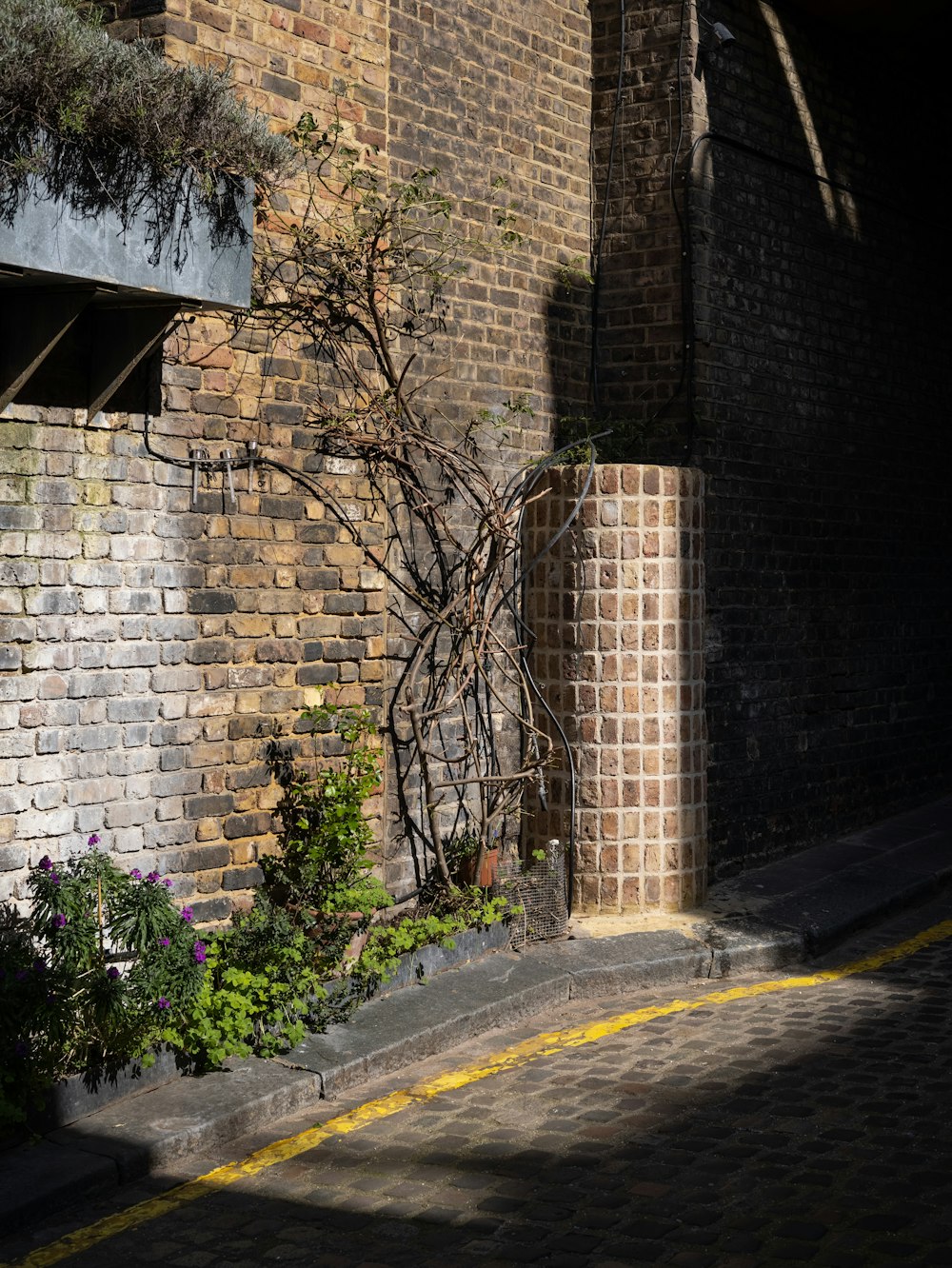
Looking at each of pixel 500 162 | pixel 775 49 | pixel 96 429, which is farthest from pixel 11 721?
pixel 775 49

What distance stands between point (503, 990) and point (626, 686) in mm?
1907

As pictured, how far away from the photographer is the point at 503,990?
678 centimetres

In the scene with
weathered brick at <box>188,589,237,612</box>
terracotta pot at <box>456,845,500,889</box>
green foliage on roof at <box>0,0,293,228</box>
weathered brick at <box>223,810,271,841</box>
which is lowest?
terracotta pot at <box>456,845,500,889</box>

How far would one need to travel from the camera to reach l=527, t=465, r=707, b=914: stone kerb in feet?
26.3

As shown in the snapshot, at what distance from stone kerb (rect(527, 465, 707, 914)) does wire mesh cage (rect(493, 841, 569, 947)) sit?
0.45 metres

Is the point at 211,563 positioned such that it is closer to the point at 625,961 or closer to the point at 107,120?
the point at 107,120

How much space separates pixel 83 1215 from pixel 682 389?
5.76 m

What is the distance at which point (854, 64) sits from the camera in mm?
10562

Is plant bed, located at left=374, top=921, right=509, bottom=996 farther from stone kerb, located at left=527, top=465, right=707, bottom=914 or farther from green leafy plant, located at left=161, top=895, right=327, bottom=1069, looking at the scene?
Answer: stone kerb, located at left=527, top=465, right=707, bottom=914

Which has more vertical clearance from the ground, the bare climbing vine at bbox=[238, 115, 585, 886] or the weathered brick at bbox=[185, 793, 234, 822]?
the bare climbing vine at bbox=[238, 115, 585, 886]

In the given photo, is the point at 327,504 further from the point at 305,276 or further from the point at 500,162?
the point at 500,162

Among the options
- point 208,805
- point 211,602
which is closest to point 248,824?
point 208,805

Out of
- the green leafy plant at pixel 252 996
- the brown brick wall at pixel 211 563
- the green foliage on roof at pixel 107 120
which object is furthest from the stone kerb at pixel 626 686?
the green foliage on roof at pixel 107 120

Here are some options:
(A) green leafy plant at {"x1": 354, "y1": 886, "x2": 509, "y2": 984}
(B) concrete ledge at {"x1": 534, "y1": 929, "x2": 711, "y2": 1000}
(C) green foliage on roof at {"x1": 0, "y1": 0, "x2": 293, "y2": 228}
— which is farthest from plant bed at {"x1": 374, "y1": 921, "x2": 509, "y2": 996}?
(C) green foliage on roof at {"x1": 0, "y1": 0, "x2": 293, "y2": 228}
